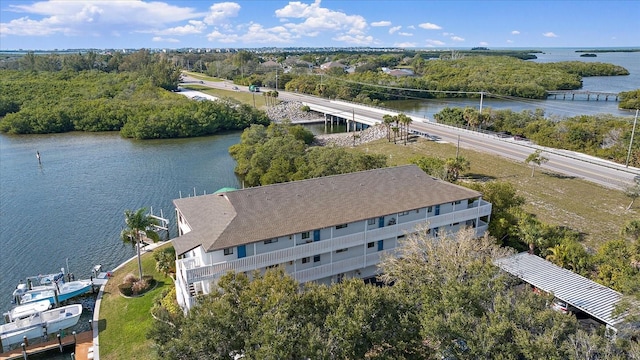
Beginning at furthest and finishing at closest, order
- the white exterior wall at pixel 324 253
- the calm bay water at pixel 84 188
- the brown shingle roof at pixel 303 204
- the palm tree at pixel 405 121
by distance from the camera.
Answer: the palm tree at pixel 405 121, the calm bay water at pixel 84 188, the brown shingle roof at pixel 303 204, the white exterior wall at pixel 324 253

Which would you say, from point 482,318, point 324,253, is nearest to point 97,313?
→ point 324,253

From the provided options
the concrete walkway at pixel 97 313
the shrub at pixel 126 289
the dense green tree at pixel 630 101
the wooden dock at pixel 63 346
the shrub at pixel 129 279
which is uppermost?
the dense green tree at pixel 630 101

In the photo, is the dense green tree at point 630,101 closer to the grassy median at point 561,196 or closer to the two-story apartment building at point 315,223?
the grassy median at point 561,196

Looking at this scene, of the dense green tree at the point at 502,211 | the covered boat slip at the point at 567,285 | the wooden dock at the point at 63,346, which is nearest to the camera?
the covered boat slip at the point at 567,285

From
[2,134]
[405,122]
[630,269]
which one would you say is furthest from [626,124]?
[2,134]

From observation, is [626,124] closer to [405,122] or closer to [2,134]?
[405,122]

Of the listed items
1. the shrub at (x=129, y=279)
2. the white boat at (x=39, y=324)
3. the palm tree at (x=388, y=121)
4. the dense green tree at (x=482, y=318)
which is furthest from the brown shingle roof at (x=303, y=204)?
the palm tree at (x=388, y=121)
